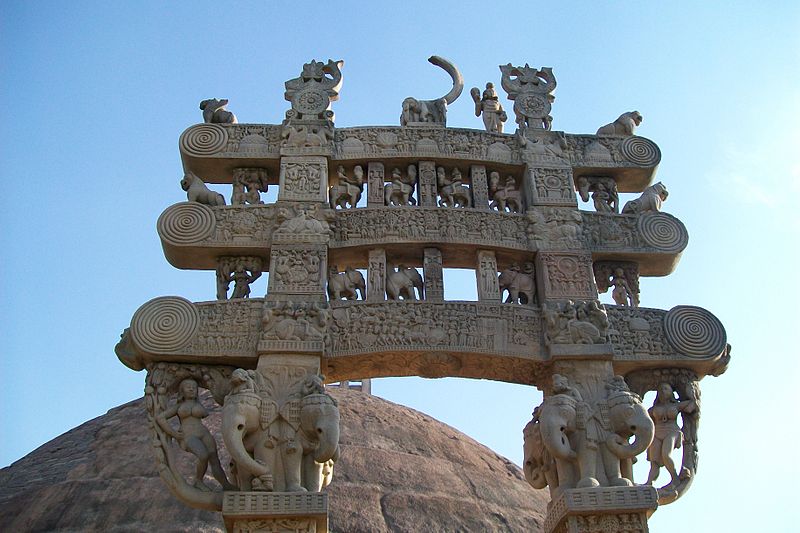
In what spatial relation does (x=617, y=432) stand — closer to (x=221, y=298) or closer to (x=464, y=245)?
(x=464, y=245)

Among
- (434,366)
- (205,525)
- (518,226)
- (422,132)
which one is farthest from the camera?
(205,525)

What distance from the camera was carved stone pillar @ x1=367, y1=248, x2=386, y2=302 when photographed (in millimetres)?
8683

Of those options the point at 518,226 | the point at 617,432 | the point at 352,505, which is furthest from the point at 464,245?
the point at 352,505

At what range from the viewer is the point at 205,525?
44.7 feet

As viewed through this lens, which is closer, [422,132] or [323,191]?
[323,191]

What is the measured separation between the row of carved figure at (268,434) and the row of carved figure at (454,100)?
142 inches

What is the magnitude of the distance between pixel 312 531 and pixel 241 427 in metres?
1.09

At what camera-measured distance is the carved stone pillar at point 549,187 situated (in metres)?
9.40

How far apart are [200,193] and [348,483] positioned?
739 centimetres

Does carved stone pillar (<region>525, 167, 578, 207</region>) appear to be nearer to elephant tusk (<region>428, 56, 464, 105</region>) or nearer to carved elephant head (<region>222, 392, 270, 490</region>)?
elephant tusk (<region>428, 56, 464, 105</region>)

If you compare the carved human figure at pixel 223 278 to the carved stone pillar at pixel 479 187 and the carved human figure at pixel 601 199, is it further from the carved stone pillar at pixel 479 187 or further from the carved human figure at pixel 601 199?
the carved human figure at pixel 601 199

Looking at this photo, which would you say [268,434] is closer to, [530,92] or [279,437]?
[279,437]

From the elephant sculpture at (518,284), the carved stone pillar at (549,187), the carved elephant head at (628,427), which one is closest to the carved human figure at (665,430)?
the carved elephant head at (628,427)

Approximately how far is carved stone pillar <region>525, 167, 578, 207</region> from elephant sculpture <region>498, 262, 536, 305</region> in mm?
822
